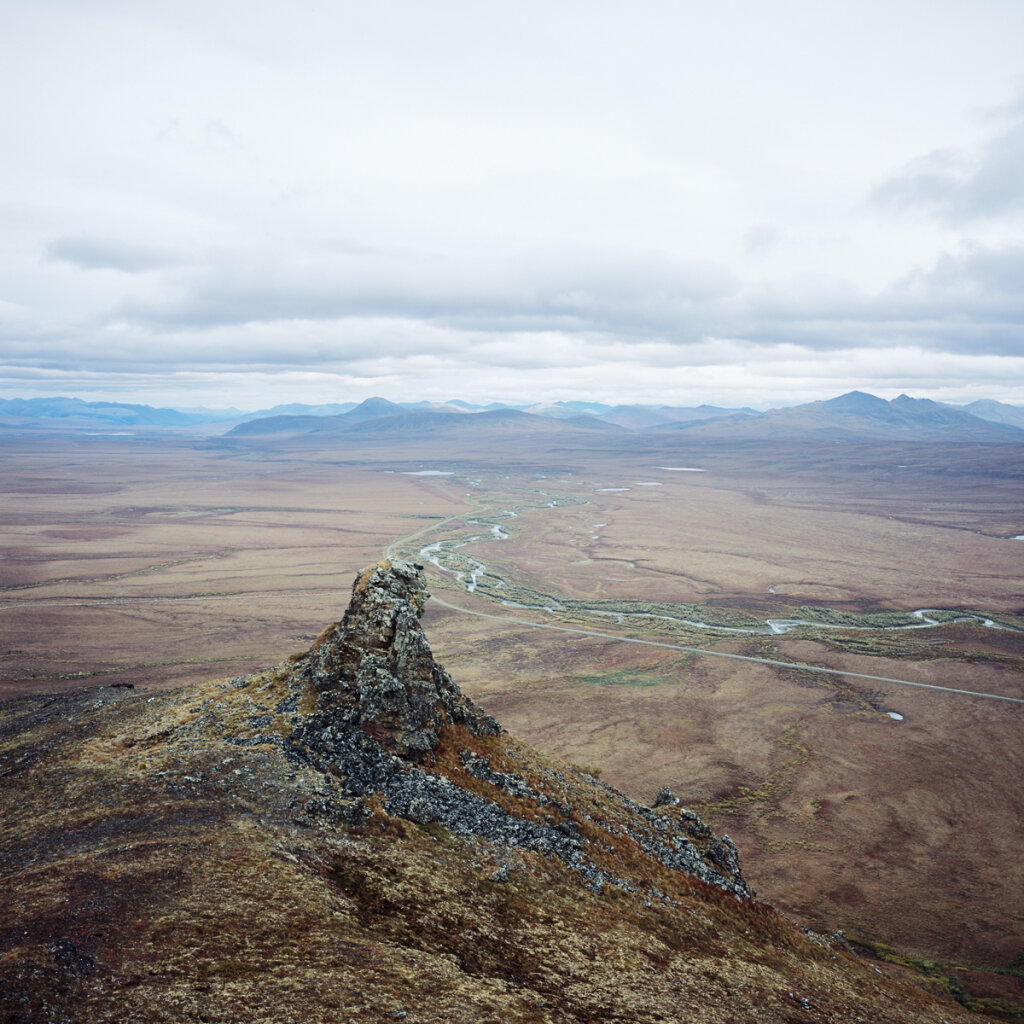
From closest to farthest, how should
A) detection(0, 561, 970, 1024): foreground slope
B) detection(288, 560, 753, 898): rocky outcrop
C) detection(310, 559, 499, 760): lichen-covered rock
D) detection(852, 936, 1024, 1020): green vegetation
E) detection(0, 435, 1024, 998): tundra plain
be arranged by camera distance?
detection(0, 561, 970, 1024): foreground slope → detection(288, 560, 753, 898): rocky outcrop → detection(310, 559, 499, 760): lichen-covered rock → detection(852, 936, 1024, 1020): green vegetation → detection(0, 435, 1024, 998): tundra plain

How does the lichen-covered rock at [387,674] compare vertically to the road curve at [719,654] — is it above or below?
above

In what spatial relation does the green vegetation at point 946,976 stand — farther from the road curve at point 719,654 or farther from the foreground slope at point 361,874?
the road curve at point 719,654

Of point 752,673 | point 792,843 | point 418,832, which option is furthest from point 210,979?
point 752,673

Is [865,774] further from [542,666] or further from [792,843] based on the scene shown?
[542,666]

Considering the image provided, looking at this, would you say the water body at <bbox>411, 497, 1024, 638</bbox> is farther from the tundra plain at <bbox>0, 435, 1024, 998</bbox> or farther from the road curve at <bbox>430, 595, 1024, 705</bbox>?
the road curve at <bbox>430, 595, 1024, 705</bbox>

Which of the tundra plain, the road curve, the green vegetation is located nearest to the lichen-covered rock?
the green vegetation

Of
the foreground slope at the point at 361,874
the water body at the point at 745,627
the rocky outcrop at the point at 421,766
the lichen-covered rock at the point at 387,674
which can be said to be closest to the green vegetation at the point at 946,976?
the foreground slope at the point at 361,874
